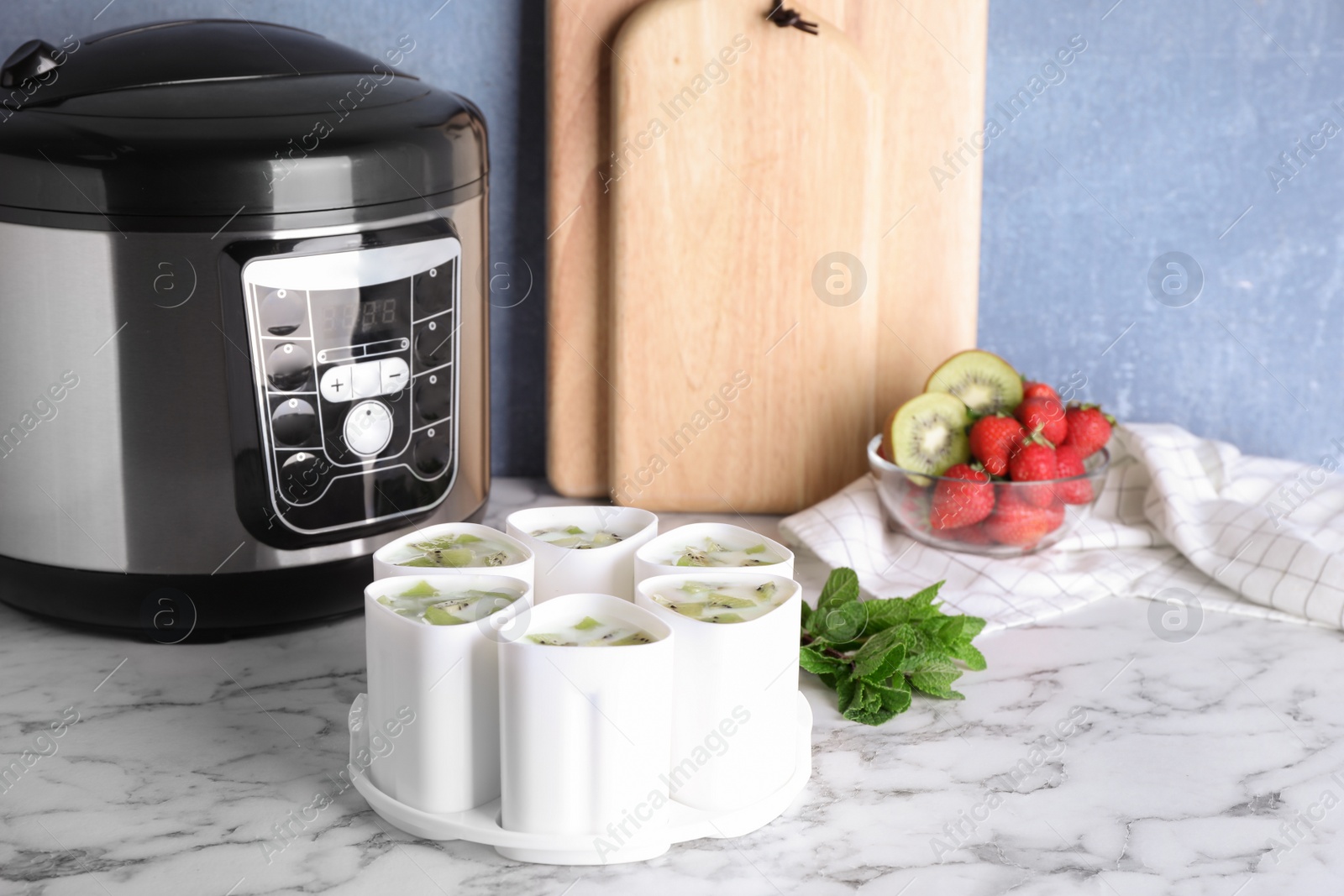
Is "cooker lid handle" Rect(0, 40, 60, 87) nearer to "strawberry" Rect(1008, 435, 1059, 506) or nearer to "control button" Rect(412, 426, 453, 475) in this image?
"control button" Rect(412, 426, 453, 475)

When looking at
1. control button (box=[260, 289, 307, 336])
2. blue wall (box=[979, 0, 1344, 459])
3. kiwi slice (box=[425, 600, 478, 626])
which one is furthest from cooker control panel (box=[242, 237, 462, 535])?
blue wall (box=[979, 0, 1344, 459])

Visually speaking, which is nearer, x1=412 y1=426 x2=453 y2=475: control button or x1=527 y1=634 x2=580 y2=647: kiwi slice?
x1=527 y1=634 x2=580 y2=647: kiwi slice

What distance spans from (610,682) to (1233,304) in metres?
0.81

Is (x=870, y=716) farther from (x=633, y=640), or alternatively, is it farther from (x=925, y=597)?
(x=633, y=640)

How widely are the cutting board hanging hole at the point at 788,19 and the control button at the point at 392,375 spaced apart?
0.41 meters

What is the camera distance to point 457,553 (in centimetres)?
66

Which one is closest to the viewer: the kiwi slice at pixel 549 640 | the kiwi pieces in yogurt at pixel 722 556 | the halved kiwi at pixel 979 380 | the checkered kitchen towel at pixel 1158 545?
the kiwi slice at pixel 549 640

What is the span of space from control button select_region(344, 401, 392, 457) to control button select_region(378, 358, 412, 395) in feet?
0.04

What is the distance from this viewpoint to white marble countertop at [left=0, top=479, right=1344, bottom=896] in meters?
0.58

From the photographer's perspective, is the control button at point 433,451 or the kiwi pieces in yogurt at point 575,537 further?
the control button at point 433,451

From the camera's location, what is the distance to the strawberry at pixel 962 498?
919 millimetres

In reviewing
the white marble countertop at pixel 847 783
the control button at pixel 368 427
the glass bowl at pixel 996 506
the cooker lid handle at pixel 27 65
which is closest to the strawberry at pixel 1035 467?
the glass bowl at pixel 996 506

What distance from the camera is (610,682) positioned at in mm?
547

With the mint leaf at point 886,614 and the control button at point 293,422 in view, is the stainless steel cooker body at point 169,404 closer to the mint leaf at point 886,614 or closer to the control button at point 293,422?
the control button at point 293,422
